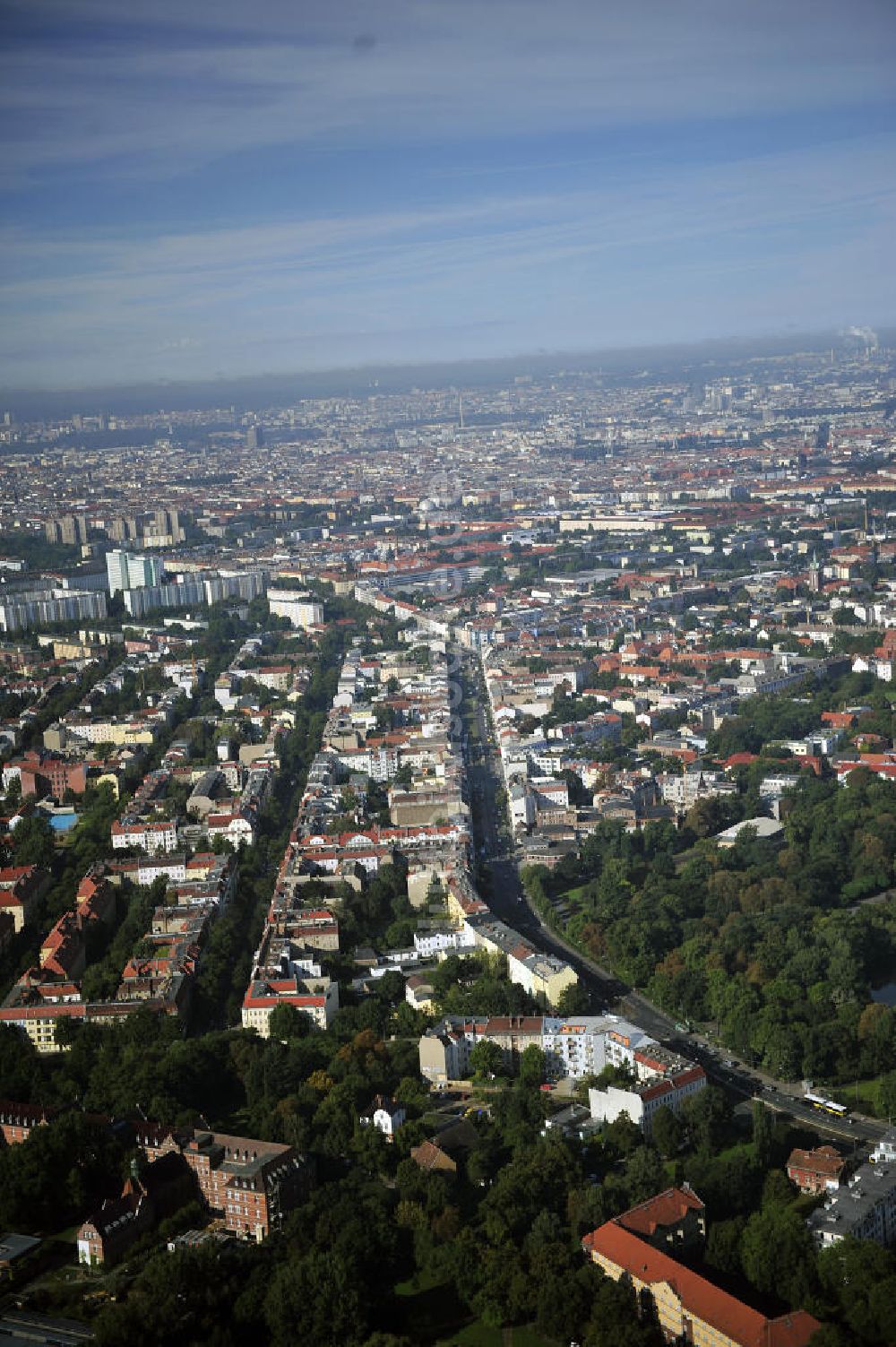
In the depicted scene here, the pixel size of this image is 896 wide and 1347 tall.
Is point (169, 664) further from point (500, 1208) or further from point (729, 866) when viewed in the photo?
point (500, 1208)

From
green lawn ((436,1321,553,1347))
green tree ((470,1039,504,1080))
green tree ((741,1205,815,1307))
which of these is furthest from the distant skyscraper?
green tree ((741,1205,815,1307))

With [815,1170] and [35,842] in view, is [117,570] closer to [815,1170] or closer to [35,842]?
[35,842]

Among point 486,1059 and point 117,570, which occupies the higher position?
point 117,570

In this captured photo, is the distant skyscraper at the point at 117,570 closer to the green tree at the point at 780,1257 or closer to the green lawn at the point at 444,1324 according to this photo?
the green lawn at the point at 444,1324

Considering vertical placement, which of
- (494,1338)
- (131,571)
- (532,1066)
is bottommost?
(494,1338)

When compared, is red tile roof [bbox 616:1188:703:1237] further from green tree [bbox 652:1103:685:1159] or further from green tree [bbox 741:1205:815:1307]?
green tree [bbox 652:1103:685:1159]

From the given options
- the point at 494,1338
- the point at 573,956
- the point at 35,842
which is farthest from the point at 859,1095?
the point at 35,842

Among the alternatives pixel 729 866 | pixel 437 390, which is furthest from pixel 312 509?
pixel 437 390

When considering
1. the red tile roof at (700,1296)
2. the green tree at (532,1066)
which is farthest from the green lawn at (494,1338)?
the green tree at (532,1066)
